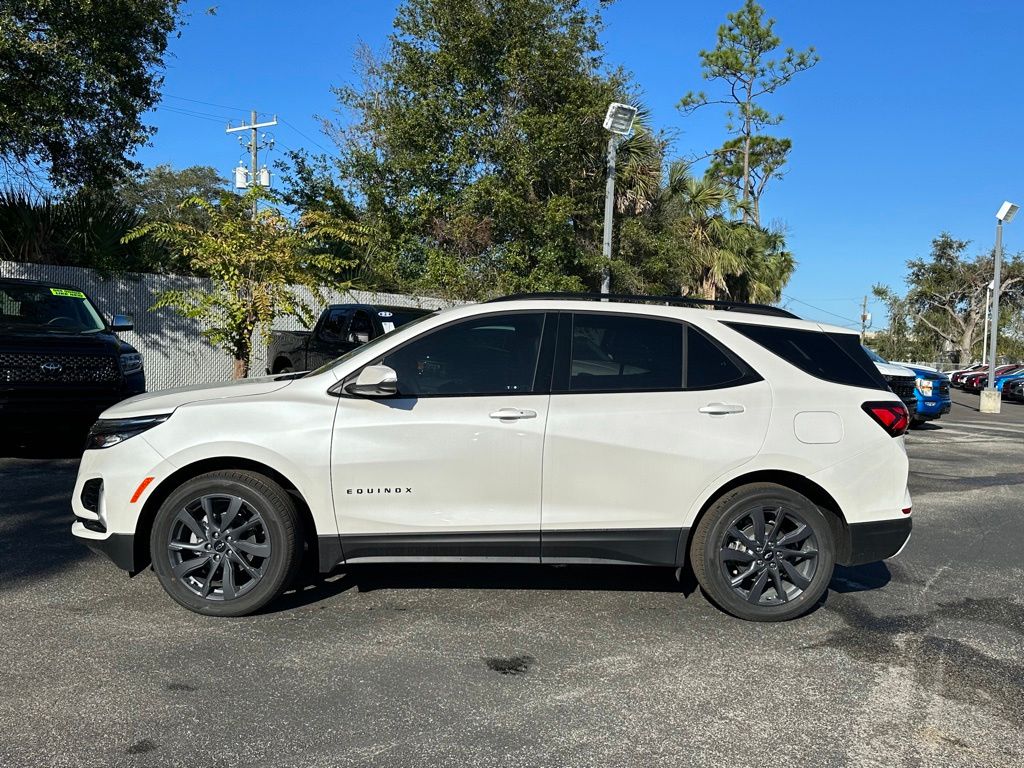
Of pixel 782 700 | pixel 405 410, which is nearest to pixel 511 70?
pixel 405 410

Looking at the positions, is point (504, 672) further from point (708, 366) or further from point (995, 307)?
point (995, 307)

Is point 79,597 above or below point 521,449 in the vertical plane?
below

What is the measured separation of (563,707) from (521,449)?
1.35m

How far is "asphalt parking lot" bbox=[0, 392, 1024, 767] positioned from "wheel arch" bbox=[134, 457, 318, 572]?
42 cm

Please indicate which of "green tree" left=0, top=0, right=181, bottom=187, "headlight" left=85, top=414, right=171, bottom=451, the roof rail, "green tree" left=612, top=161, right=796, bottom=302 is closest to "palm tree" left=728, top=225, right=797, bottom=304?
"green tree" left=612, top=161, right=796, bottom=302

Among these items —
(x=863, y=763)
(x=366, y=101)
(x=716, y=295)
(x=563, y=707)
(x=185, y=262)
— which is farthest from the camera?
(x=716, y=295)

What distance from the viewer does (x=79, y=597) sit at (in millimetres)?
4742

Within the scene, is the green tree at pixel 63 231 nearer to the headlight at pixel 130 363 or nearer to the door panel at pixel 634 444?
the headlight at pixel 130 363

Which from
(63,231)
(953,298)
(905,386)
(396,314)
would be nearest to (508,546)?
(396,314)

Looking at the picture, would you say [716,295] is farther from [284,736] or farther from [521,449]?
[284,736]

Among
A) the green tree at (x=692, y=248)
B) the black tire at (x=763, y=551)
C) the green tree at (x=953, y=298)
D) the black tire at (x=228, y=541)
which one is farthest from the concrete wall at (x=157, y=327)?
the green tree at (x=953, y=298)

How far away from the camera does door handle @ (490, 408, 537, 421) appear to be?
4.39 metres

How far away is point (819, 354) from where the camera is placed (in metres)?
4.77

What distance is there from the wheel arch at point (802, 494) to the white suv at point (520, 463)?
0.01 meters
